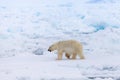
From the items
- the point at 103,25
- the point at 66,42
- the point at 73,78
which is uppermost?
the point at 103,25

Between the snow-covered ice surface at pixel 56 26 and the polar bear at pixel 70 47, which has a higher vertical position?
the snow-covered ice surface at pixel 56 26

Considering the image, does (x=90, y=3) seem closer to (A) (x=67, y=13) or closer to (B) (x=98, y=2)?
(B) (x=98, y=2)

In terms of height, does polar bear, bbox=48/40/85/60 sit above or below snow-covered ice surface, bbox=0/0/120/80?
below

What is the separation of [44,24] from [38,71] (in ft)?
37.0

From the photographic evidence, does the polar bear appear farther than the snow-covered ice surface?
No

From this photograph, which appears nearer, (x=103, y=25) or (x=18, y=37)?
(x=18, y=37)

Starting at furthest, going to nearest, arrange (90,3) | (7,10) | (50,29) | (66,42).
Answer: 1. (90,3)
2. (7,10)
3. (50,29)
4. (66,42)

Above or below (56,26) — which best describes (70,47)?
below

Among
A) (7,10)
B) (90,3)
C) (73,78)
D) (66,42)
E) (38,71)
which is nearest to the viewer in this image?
(73,78)

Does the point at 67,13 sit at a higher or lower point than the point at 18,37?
higher

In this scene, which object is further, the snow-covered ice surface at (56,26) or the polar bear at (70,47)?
the snow-covered ice surface at (56,26)

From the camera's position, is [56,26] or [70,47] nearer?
[70,47]

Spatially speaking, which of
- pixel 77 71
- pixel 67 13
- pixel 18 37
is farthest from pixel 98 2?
pixel 77 71

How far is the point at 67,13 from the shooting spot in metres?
18.5
